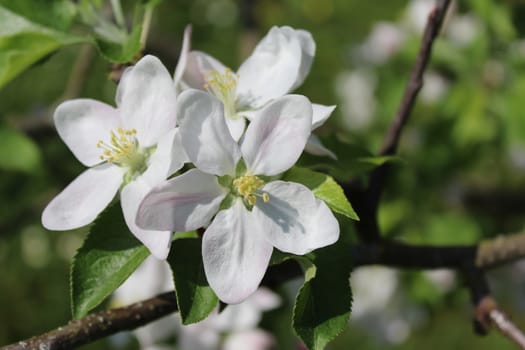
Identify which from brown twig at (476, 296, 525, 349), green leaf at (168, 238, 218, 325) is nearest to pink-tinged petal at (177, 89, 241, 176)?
green leaf at (168, 238, 218, 325)

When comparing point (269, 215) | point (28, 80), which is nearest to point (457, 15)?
point (269, 215)

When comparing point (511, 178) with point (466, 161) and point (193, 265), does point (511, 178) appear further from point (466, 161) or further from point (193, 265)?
point (193, 265)

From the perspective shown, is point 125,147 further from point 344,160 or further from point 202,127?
point 344,160

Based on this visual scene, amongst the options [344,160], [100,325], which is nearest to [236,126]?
[344,160]

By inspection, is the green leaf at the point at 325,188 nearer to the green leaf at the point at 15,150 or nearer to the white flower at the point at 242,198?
the white flower at the point at 242,198

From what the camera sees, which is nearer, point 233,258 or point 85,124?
point 233,258

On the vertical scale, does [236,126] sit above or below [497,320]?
above

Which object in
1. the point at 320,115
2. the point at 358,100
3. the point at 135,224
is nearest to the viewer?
the point at 135,224

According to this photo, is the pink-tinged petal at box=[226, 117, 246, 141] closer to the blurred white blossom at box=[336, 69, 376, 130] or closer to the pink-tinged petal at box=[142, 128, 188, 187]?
the pink-tinged petal at box=[142, 128, 188, 187]
